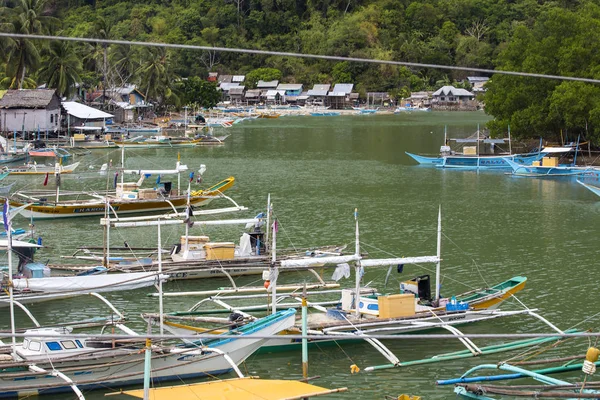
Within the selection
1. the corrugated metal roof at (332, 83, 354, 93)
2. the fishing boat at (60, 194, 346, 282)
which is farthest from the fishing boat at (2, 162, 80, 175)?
the corrugated metal roof at (332, 83, 354, 93)

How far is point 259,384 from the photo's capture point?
700 inches

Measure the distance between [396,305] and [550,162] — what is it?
37.2 m

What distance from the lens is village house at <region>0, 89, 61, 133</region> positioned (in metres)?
72.9

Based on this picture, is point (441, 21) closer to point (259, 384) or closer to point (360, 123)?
point (360, 123)

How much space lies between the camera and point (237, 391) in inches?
687

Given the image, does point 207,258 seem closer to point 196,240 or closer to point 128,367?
point 196,240

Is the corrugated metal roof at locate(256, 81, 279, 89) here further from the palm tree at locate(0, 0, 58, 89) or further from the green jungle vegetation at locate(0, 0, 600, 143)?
the palm tree at locate(0, 0, 58, 89)

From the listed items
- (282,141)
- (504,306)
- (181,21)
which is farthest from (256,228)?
(181,21)

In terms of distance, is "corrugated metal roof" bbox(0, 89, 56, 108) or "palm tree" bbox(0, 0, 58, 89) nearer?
"corrugated metal roof" bbox(0, 89, 56, 108)

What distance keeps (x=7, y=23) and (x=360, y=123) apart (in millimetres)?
46460

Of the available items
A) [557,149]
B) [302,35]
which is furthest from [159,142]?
[302,35]

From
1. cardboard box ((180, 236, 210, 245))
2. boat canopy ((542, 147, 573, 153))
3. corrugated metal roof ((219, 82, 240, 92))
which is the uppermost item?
corrugated metal roof ((219, 82, 240, 92))

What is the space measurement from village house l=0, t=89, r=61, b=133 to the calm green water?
23.1 feet

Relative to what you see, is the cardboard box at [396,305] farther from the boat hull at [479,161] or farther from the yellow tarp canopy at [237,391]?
the boat hull at [479,161]
